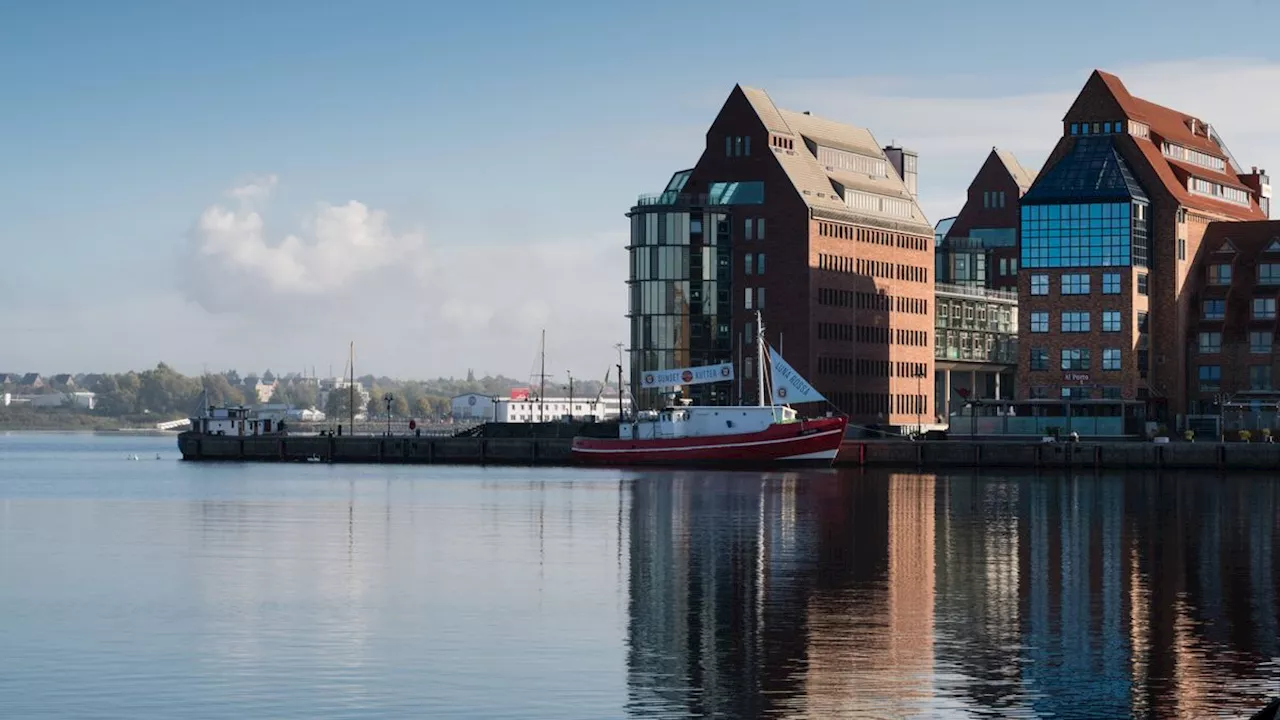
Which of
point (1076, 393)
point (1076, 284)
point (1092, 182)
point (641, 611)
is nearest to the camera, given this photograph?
point (641, 611)

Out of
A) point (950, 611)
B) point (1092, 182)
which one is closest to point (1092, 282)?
point (1092, 182)

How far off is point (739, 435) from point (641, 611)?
116 meters

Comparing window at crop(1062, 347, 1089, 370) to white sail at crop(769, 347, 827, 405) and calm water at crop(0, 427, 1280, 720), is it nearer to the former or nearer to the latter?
white sail at crop(769, 347, 827, 405)

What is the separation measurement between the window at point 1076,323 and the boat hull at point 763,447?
32475mm

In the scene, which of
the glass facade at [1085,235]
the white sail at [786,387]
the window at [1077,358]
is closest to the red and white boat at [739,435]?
the white sail at [786,387]

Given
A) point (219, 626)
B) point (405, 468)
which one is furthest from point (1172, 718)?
point (405, 468)

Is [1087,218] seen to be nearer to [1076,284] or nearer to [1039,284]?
[1076,284]

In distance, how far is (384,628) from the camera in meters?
56.4

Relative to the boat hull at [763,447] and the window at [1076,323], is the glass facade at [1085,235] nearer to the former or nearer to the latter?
the window at [1076,323]

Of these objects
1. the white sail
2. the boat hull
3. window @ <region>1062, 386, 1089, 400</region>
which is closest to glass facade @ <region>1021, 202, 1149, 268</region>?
window @ <region>1062, 386, 1089, 400</region>

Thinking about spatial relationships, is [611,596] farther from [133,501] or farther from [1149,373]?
[1149,373]

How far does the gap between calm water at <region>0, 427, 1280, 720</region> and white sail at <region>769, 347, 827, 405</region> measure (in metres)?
62.8

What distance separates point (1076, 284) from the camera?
198 meters

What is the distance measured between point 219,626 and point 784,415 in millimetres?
125439
